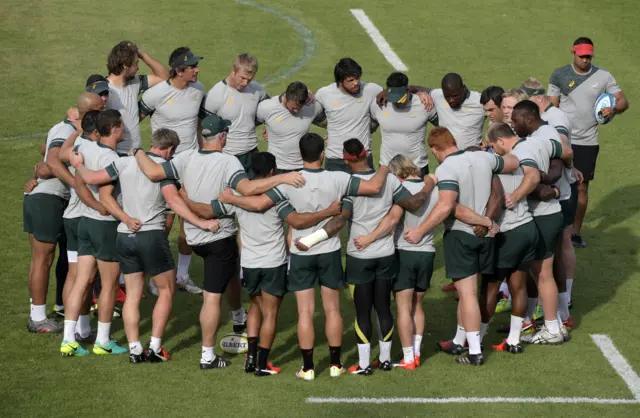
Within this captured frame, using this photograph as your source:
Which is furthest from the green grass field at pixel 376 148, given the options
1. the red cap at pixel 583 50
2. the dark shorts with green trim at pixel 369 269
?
the red cap at pixel 583 50

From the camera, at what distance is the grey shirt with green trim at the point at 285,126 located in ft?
46.6

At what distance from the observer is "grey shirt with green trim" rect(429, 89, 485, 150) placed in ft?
46.0

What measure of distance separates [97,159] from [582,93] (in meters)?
7.28

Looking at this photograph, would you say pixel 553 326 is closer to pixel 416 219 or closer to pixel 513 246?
pixel 513 246

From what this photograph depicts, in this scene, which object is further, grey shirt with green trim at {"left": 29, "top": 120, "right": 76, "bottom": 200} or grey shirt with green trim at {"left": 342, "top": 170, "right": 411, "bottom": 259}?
grey shirt with green trim at {"left": 29, "top": 120, "right": 76, "bottom": 200}

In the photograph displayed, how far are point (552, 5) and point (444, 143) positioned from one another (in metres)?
15.6

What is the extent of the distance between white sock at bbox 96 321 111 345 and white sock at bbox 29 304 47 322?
1028mm

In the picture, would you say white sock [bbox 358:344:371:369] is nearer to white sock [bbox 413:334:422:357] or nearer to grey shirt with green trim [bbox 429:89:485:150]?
white sock [bbox 413:334:422:357]

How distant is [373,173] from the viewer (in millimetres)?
11328

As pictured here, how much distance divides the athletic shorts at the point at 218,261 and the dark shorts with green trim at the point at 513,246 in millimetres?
2766

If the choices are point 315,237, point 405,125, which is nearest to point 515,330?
point 315,237

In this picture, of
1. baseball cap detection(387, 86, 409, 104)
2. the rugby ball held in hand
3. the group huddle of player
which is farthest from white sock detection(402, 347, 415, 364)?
the rugby ball held in hand

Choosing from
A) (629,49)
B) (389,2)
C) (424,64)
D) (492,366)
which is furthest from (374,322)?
(389,2)

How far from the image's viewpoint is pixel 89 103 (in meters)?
12.3
